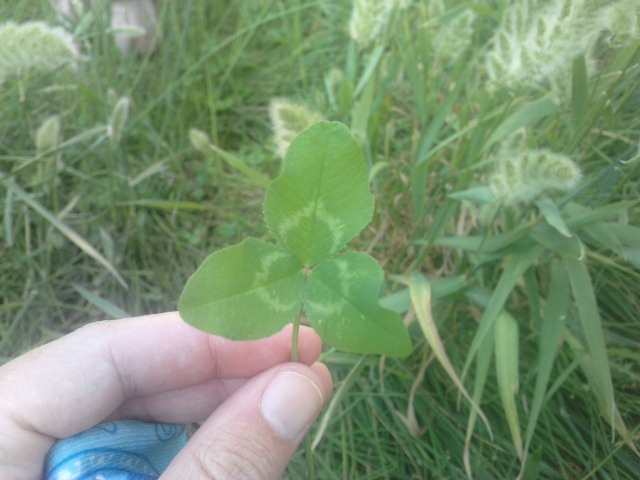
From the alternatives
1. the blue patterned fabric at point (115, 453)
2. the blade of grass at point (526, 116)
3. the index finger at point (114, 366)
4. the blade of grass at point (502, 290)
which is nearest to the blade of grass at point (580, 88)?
the blade of grass at point (526, 116)

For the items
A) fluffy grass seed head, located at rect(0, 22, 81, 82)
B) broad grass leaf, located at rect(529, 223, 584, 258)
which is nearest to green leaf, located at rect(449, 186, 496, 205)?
broad grass leaf, located at rect(529, 223, 584, 258)

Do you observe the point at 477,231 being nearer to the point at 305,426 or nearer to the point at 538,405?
the point at 538,405

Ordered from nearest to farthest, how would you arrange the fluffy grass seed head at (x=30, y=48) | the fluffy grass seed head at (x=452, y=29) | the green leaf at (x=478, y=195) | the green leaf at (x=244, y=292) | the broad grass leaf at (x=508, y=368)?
1. the green leaf at (x=244, y=292)
2. the broad grass leaf at (x=508, y=368)
3. the green leaf at (x=478, y=195)
4. the fluffy grass seed head at (x=30, y=48)
5. the fluffy grass seed head at (x=452, y=29)

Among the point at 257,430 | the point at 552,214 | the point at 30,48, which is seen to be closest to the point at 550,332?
the point at 552,214

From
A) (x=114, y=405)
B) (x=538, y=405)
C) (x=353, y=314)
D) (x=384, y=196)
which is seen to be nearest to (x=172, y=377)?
(x=114, y=405)

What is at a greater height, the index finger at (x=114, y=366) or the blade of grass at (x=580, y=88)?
the blade of grass at (x=580, y=88)

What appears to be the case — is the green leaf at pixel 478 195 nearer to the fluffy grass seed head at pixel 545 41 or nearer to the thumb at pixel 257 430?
the fluffy grass seed head at pixel 545 41
